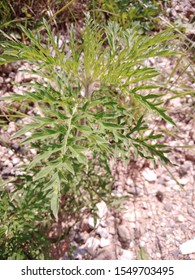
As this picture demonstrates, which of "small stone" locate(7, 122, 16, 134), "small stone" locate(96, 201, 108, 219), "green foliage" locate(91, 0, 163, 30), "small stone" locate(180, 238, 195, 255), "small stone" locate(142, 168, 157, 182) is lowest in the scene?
"small stone" locate(180, 238, 195, 255)

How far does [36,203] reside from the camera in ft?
5.74

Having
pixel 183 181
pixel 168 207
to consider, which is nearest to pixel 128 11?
pixel 183 181

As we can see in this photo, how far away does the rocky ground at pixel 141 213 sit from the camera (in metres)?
2.17

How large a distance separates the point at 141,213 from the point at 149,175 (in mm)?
311

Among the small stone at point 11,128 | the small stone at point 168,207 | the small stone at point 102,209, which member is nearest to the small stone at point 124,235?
the small stone at point 102,209

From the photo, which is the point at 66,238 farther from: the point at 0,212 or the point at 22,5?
the point at 22,5

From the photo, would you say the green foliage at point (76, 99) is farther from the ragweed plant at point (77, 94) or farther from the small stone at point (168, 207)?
the small stone at point (168, 207)

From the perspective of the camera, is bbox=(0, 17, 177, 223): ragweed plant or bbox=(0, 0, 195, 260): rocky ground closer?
bbox=(0, 17, 177, 223): ragweed plant

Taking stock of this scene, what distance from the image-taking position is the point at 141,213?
230 centimetres

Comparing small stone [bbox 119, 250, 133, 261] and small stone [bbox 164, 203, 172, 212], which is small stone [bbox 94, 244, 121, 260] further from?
small stone [bbox 164, 203, 172, 212]

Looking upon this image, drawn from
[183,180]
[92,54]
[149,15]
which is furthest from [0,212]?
[149,15]

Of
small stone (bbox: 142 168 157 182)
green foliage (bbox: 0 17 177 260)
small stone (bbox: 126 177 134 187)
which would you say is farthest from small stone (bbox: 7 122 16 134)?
small stone (bbox: 142 168 157 182)

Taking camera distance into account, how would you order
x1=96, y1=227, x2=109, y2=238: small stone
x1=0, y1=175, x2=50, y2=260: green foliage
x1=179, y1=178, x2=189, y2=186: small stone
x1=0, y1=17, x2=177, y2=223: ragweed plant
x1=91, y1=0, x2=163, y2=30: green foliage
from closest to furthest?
x1=0, y1=17, x2=177, y2=223: ragweed plant, x1=0, y1=175, x2=50, y2=260: green foliage, x1=96, y1=227, x2=109, y2=238: small stone, x1=179, y1=178, x2=189, y2=186: small stone, x1=91, y1=0, x2=163, y2=30: green foliage

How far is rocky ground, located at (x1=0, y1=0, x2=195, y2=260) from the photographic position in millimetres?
2172
